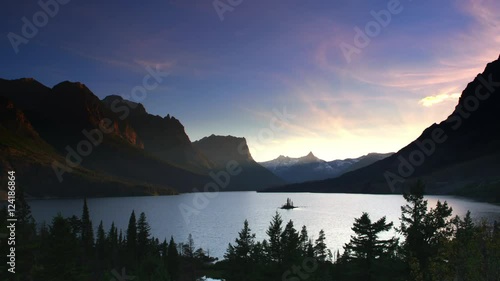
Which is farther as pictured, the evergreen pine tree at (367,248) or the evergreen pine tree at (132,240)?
the evergreen pine tree at (132,240)

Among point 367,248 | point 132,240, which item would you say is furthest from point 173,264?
point 367,248

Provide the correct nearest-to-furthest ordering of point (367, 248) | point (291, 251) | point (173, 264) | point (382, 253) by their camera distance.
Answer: point (382, 253), point (367, 248), point (291, 251), point (173, 264)

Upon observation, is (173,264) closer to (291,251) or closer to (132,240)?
(132,240)

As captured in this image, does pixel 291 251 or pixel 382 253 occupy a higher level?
pixel 382 253

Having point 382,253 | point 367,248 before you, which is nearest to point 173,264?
point 367,248

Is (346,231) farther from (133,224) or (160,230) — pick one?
(133,224)

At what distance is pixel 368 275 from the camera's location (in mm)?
44219

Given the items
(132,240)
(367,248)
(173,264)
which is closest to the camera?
(367,248)

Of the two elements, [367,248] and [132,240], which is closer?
[367,248]

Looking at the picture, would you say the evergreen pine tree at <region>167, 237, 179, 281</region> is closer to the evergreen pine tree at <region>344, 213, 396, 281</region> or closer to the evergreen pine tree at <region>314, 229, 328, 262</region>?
the evergreen pine tree at <region>314, 229, 328, 262</region>

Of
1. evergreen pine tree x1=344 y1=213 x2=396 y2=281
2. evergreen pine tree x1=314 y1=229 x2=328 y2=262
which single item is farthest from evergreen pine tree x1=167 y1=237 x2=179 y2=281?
evergreen pine tree x1=344 y1=213 x2=396 y2=281

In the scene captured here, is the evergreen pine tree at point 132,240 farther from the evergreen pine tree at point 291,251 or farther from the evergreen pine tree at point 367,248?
the evergreen pine tree at point 367,248

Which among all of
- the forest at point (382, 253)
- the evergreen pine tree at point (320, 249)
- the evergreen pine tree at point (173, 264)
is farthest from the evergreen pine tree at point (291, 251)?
the evergreen pine tree at point (320, 249)

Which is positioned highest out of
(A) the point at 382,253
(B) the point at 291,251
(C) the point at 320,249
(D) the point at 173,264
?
(A) the point at 382,253
